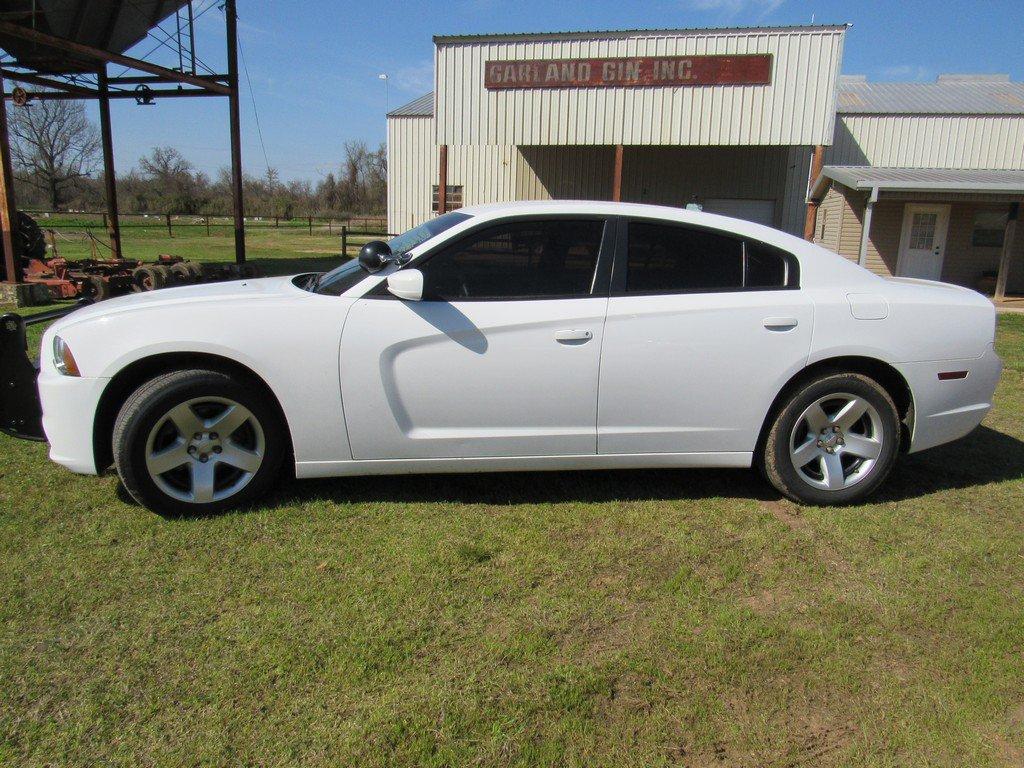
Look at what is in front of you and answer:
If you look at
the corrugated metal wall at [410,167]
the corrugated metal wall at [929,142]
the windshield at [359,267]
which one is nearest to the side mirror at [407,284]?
the windshield at [359,267]

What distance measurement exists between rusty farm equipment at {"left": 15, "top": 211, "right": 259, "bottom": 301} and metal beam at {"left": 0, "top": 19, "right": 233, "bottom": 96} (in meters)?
2.84

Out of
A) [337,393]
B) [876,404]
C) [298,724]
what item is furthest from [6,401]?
[876,404]

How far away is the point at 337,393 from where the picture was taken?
3607 millimetres

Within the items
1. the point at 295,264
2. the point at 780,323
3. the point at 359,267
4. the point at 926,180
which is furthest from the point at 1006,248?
the point at 359,267

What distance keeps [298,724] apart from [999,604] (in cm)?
281

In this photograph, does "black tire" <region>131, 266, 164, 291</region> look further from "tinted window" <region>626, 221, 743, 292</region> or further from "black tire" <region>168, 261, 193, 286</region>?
"tinted window" <region>626, 221, 743, 292</region>

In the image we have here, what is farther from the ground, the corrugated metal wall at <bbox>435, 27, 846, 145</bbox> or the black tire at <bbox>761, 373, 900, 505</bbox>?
the corrugated metal wall at <bbox>435, 27, 846, 145</bbox>

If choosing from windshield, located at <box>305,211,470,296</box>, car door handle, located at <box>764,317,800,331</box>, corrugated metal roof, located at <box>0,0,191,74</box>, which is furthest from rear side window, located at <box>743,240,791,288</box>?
corrugated metal roof, located at <box>0,0,191,74</box>

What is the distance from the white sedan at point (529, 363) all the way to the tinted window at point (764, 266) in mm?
11

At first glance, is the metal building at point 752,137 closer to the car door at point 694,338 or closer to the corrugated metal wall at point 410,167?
the corrugated metal wall at point 410,167

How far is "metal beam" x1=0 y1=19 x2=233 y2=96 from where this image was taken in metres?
10.4

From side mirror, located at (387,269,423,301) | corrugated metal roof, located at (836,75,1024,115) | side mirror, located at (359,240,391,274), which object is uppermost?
corrugated metal roof, located at (836,75,1024,115)

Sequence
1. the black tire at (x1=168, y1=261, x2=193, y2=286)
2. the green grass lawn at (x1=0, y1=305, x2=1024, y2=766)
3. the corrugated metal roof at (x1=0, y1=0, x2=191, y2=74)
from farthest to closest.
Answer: the corrugated metal roof at (x1=0, y1=0, x2=191, y2=74), the black tire at (x1=168, y1=261, x2=193, y2=286), the green grass lawn at (x1=0, y1=305, x2=1024, y2=766)

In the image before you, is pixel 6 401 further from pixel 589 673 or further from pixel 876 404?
pixel 876 404
